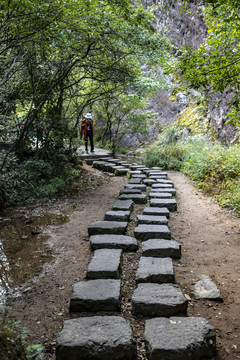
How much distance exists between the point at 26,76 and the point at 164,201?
14.9ft

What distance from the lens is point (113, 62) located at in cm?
729

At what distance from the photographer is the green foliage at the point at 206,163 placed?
6.30m

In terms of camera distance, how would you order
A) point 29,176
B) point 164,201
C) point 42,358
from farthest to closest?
point 29,176, point 164,201, point 42,358

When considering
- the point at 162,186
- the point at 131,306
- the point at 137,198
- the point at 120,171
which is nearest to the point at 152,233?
the point at 131,306

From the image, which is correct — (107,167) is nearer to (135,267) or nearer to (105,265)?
(135,267)

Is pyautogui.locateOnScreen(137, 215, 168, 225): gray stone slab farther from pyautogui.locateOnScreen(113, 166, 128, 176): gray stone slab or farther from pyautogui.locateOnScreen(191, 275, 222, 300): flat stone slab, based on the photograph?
pyautogui.locateOnScreen(113, 166, 128, 176): gray stone slab

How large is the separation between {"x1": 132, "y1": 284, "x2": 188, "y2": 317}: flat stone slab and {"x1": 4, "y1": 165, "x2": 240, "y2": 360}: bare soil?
0.10 metres

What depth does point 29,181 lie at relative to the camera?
648cm

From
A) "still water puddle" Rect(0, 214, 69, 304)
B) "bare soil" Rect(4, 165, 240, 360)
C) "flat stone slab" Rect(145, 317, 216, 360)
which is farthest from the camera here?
"still water puddle" Rect(0, 214, 69, 304)

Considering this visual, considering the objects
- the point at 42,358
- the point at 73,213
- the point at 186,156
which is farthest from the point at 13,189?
the point at 186,156

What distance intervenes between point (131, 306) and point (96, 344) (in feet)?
2.28

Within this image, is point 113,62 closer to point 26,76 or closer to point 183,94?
point 26,76

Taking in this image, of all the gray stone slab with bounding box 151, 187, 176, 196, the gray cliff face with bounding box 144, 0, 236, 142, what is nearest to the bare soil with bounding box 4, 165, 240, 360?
the gray stone slab with bounding box 151, 187, 176, 196

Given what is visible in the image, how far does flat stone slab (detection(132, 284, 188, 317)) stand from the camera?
8.11 ft
